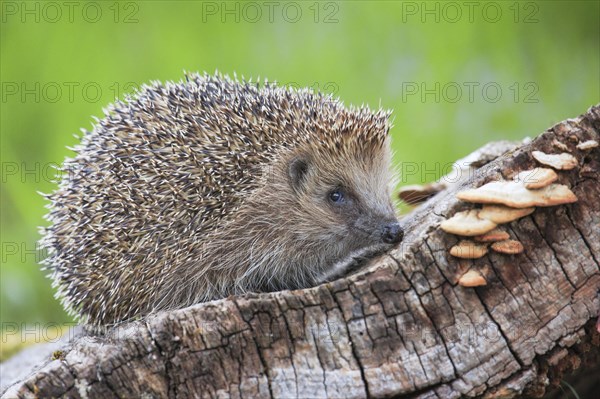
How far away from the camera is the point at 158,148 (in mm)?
3508

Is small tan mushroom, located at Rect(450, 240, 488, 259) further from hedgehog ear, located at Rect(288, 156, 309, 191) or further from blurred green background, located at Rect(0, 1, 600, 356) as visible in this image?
blurred green background, located at Rect(0, 1, 600, 356)

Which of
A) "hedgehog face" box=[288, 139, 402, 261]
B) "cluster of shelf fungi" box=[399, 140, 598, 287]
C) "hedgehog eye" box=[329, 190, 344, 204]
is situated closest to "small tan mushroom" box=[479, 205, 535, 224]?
"cluster of shelf fungi" box=[399, 140, 598, 287]

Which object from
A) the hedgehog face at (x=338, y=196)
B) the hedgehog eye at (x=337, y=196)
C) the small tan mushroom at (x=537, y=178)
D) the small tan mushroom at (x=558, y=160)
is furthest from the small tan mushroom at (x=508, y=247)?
the hedgehog eye at (x=337, y=196)

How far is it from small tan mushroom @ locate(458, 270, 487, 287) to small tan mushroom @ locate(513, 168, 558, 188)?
1.33 ft

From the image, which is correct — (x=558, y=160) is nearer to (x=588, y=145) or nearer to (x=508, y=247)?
(x=588, y=145)

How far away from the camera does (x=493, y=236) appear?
103 inches

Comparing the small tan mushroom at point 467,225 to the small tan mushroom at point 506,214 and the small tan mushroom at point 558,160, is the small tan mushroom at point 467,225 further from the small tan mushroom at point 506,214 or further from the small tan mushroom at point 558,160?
the small tan mushroom at point 558,160

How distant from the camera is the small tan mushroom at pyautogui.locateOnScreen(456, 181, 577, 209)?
2585 millimetres

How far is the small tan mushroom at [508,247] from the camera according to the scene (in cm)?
260

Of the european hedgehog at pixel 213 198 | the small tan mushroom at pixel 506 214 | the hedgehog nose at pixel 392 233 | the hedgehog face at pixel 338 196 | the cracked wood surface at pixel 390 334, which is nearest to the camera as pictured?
the cracked wood surface at pixel 390 334

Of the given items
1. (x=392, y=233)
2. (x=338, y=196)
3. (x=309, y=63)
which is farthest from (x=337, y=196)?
(x=309, y=63)

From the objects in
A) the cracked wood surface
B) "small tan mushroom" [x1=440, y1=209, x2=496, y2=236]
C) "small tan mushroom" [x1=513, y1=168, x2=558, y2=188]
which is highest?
"small tan mushroom" [x1=513, y1=168, x2=558, y2=188]

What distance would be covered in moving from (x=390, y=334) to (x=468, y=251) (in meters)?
0.44

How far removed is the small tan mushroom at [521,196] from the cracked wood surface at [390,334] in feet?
0.29
